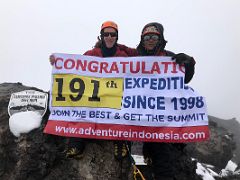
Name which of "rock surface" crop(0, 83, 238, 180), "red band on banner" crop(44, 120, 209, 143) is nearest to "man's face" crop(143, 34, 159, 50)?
"red band on banner" crop(44, 120, 209, 143)

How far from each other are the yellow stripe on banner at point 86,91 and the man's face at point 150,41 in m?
0.86

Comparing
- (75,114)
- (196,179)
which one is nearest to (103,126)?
(75,114)

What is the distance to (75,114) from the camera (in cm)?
698

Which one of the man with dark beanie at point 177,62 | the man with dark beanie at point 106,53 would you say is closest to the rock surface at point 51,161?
the man with dark beanie at point 106,53

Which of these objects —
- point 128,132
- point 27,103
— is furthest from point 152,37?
point 27,103

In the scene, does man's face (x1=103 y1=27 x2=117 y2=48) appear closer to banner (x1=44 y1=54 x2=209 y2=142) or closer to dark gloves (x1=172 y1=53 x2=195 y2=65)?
banner (x1=44 y1=54 x2=209 y2=142)

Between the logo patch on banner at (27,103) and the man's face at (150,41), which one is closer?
the man's face at (150,41)

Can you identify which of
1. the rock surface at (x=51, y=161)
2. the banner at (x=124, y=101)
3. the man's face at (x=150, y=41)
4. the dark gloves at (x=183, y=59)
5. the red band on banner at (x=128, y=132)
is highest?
the man's face at (x=150, y=41)

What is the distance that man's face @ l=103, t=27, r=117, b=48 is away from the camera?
7.33 metres

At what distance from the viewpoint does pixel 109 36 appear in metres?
7.33

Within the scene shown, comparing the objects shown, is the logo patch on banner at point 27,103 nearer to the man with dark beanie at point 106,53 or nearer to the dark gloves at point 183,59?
the man with dark beanie at point 106,53

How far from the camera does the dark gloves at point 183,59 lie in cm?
686

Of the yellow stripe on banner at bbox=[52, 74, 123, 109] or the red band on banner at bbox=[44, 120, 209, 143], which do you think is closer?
the red band on banner at bbox=[44, 120, 209, 143]

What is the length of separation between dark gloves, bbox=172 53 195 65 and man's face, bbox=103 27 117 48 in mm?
1269
